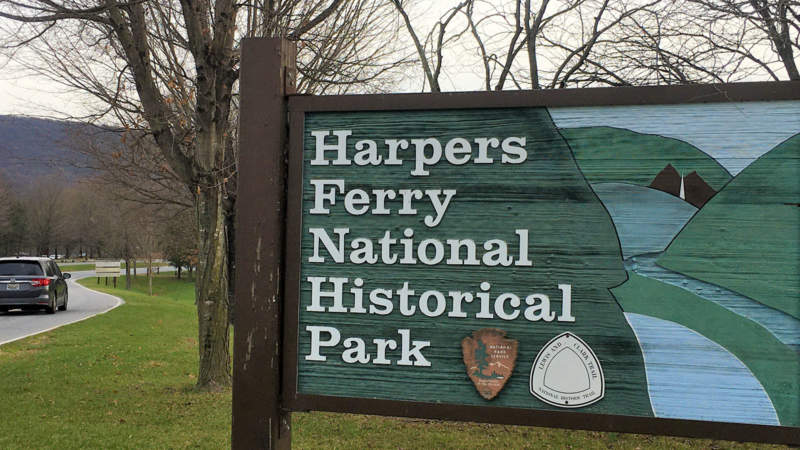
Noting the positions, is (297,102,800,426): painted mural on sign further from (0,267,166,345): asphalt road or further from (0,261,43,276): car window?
(0,261,43,276): car window

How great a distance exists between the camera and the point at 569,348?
277 cm

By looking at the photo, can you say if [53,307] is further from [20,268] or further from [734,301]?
[734,301]

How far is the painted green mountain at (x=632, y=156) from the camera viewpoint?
2730mm

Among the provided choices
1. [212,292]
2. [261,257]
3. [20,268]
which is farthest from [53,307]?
[261,257]

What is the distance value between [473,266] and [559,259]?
0.34 meters

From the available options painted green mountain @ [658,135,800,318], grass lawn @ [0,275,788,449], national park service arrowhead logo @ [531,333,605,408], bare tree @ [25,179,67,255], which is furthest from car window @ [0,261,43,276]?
bare tree @ [25,179,67,255]

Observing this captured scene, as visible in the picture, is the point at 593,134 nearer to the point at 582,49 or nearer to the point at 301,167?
the point at 301,167

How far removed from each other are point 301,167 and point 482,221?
0.81 meters

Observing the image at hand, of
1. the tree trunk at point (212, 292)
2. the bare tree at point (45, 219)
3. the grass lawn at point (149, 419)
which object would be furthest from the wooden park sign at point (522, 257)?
the bare tree at point (45, 219)

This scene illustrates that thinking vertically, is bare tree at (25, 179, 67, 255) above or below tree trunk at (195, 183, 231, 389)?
above

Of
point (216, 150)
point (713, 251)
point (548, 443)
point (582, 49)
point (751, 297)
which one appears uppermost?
point (582, 49)

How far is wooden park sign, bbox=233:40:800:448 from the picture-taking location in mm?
2688

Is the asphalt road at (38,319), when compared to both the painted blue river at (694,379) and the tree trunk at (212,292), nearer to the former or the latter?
the tree trunk at (212,292)

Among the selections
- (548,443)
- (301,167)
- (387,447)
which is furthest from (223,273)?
(301,167)
